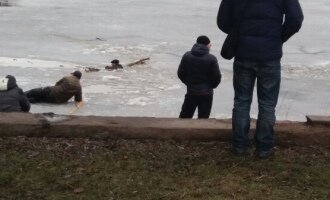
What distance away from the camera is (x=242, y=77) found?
4707mm

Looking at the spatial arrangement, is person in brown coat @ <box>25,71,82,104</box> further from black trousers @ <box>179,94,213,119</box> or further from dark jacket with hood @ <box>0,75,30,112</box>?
black trousers @ <box>179,94,213,119</box>

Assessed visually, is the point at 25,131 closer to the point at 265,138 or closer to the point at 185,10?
the point at 265,138

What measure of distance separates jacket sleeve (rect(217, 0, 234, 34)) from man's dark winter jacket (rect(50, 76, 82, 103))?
6130 mm

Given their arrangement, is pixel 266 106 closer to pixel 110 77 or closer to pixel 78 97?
pixel 78 97

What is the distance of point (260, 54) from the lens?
452 cm

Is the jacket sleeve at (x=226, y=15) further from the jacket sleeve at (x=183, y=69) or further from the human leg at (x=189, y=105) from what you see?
the human leg at (x=189, y=105)

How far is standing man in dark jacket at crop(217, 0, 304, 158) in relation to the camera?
4480 mm

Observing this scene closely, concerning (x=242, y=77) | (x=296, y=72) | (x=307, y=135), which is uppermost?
(x=242, y=77)

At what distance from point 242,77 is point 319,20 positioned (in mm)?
18088

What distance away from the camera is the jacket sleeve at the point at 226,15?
180 inches

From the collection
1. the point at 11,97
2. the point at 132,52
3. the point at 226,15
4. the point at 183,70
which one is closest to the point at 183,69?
the point at 183,70

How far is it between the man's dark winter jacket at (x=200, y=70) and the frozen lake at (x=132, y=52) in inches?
78.1

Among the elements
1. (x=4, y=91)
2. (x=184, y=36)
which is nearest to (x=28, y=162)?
(x=4, y=91)

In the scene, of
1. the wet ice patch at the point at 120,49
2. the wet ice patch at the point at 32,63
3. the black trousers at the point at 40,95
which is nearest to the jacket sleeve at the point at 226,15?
the black trousers at the point at 40,95
